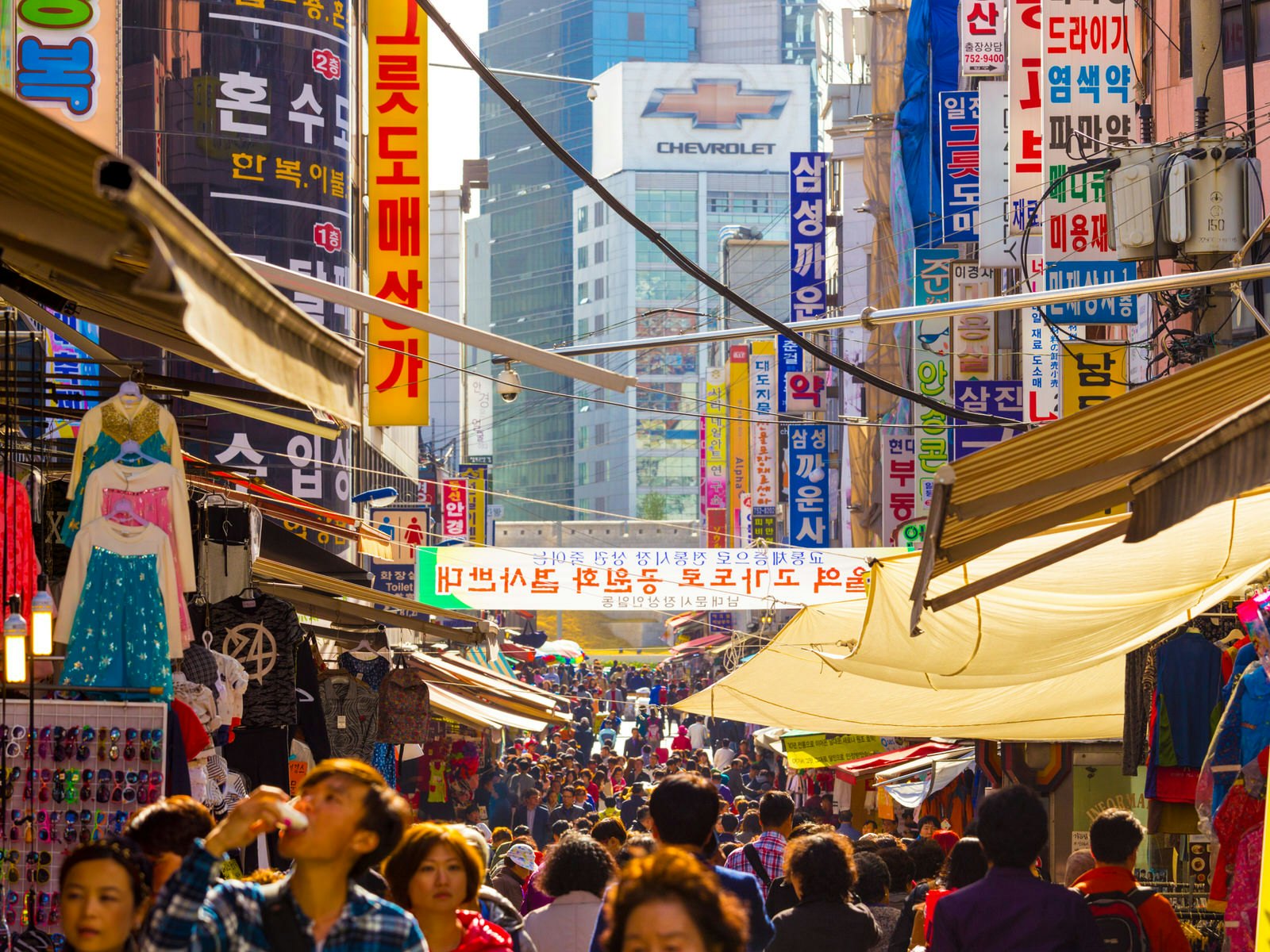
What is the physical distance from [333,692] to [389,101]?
5926 millimetres

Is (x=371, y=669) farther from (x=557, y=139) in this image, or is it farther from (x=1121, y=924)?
(x=557, y=139)

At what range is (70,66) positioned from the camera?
468 inches

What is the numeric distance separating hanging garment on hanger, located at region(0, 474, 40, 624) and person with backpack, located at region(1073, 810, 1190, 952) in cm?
391

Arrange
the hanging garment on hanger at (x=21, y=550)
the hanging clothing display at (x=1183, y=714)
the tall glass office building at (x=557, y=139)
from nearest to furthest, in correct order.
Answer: the hanging garment on hanger at (x=21, y=550), the hanging clothing display at (x=1183, y=714), the tall glass office building at (x=557, y=139)

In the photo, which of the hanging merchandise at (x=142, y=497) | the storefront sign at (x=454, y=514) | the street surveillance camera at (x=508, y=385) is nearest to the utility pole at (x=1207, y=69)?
the street surveillance camera at (x=508, y=385)

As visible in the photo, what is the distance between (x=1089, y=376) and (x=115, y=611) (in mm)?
10702

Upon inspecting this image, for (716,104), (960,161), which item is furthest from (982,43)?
(716,104)

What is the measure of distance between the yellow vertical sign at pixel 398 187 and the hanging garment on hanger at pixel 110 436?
8.69 m

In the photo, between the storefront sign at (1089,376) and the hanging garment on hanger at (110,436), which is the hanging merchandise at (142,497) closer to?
the hanging garment on hanger at (110,436)

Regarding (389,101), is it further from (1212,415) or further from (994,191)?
(1212,415)

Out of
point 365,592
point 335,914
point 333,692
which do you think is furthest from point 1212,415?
point 333,692

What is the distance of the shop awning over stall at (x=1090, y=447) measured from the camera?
4797 millimetres

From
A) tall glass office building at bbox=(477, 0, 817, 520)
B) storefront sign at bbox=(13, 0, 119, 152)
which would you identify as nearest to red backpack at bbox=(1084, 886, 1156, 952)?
storefront sign at bbox=(13, 0, 119, 152)

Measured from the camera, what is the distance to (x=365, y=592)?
9.87 metres
